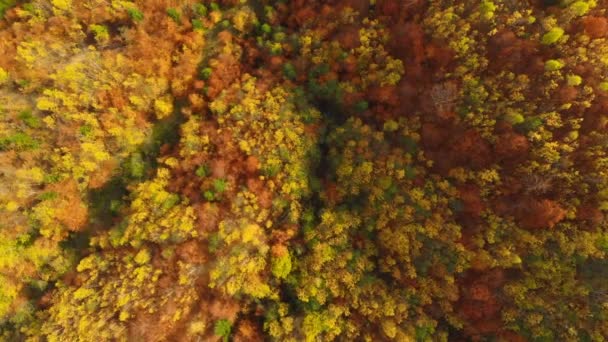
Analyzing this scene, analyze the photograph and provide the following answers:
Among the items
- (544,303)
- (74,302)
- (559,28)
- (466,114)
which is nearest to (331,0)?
(466,114)

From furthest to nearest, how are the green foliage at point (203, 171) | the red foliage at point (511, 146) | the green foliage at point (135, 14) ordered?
1. the green foliage at point (135, 14)
2. the green foliage at point (203, 171)
3. the red foliage at point (511, 146)

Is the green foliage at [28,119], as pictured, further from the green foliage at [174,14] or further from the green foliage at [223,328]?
the green foliage at [223,328]

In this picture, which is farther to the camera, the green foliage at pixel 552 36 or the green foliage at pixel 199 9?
the green foliage at pixel 199 9

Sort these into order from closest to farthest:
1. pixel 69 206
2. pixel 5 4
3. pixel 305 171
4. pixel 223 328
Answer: pixel 223 328, pixel 69 206, pixel 305 171, pixel 5 4

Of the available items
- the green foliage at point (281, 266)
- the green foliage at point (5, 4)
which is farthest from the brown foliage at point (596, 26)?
the green foliage at point (5, 4)

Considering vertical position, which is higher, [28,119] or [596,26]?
[596,26]

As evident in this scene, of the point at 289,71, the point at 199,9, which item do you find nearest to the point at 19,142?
the point at 199,9

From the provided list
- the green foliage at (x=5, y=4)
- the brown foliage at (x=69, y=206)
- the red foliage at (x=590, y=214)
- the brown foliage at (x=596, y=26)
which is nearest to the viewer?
the red foliage at (x=590, y=214)

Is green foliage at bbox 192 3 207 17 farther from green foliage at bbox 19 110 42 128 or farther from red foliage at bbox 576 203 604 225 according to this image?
red foliage at bbox 576 203 604 225

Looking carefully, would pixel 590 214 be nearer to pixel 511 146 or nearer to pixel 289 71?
pixel 511 146

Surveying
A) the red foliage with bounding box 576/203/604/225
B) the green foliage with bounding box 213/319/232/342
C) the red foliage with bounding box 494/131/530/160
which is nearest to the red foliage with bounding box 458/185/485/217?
the red foliage with bounding box 494/131/530/160
